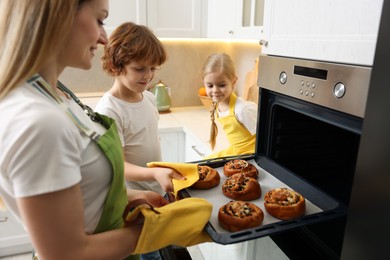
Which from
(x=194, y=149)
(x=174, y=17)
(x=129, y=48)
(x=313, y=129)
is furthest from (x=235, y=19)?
(x=313, y=129)

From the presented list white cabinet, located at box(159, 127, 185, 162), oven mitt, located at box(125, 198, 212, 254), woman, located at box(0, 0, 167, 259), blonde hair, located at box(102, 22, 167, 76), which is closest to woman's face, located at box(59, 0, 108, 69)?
woman, located at box(0, 0, 167, 259)

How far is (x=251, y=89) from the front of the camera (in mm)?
2094

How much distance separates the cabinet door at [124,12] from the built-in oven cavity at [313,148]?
144 centimetres

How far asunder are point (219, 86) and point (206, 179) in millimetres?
783

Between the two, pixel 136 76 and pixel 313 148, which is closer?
pixel 313 148

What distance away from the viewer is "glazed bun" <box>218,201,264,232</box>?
0.73m

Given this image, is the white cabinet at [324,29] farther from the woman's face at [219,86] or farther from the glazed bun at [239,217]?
the woman's face at [219,86]

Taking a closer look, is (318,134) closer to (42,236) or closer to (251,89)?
(42,236)

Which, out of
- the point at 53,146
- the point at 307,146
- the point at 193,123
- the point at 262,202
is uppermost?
the point at 53,146

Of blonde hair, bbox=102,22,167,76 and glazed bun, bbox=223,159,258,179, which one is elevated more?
blonde hair, bbox=102,22,167,76

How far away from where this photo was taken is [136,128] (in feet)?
3.97

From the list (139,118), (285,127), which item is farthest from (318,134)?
(139,118)

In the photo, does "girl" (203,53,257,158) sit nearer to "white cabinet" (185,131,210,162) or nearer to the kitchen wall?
"white cabinet" (185,131,210,162)

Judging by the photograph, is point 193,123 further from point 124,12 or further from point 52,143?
point 52,143
